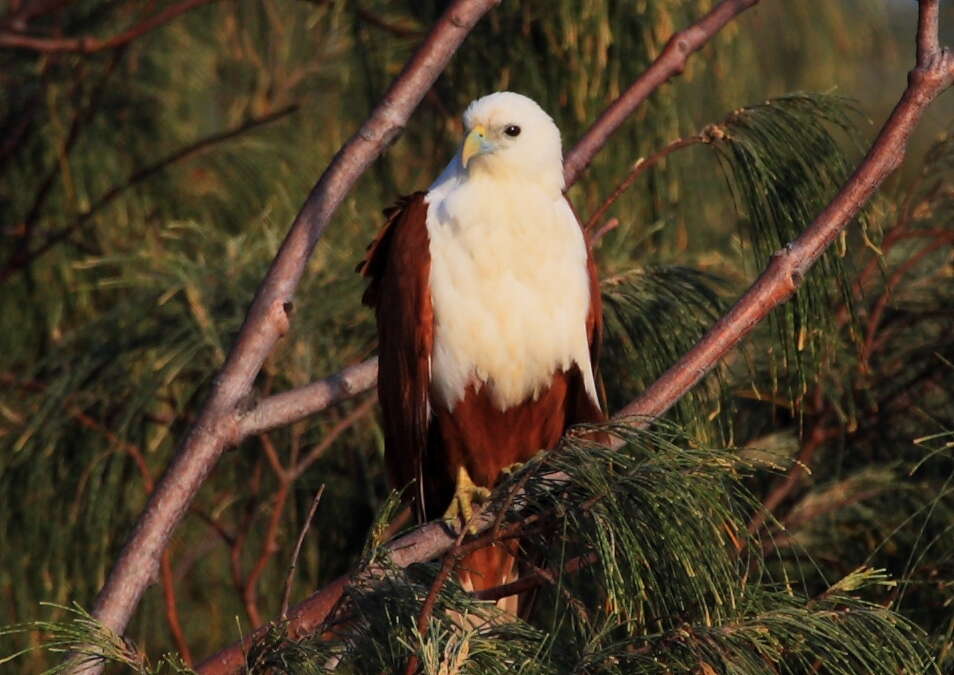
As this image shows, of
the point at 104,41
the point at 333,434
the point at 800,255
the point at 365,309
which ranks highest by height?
the point at 104,41

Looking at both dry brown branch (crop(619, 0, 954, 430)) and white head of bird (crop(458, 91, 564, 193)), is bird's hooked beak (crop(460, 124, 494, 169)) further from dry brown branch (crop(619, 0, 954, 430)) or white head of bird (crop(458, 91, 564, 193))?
dry brown branch (crop(619, 0, 954, 430))

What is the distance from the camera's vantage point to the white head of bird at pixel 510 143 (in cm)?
309

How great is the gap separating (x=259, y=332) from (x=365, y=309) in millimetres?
1366

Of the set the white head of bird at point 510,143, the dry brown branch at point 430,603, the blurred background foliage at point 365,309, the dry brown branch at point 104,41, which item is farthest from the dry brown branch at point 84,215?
the dry brown branch at point 430,603

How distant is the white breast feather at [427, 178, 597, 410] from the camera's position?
3031mm

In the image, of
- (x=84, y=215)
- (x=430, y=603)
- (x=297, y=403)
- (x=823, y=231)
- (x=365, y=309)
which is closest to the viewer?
(x=430, y=603)

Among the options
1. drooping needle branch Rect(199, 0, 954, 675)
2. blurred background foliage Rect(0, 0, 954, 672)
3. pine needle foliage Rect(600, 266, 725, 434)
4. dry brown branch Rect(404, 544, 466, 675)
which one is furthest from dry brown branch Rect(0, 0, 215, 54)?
dry brown branch Rect(404, 544, 466, 675)

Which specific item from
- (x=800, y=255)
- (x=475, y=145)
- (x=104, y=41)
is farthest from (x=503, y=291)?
→ (x=104, y=41)

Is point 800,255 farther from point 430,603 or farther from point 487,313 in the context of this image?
point 430,603

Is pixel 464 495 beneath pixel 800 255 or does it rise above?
beneath

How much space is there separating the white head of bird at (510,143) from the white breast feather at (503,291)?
4cm

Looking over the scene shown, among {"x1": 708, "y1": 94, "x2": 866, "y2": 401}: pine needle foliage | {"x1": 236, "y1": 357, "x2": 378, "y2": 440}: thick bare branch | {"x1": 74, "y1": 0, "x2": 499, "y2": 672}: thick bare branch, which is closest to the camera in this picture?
{"x1": 74, "y1": 0, "x2": 499, "y2": 672}: thick bare branch

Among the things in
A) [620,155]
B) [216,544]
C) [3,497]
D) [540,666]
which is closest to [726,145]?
[620,155]

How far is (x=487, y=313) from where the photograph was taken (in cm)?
304
